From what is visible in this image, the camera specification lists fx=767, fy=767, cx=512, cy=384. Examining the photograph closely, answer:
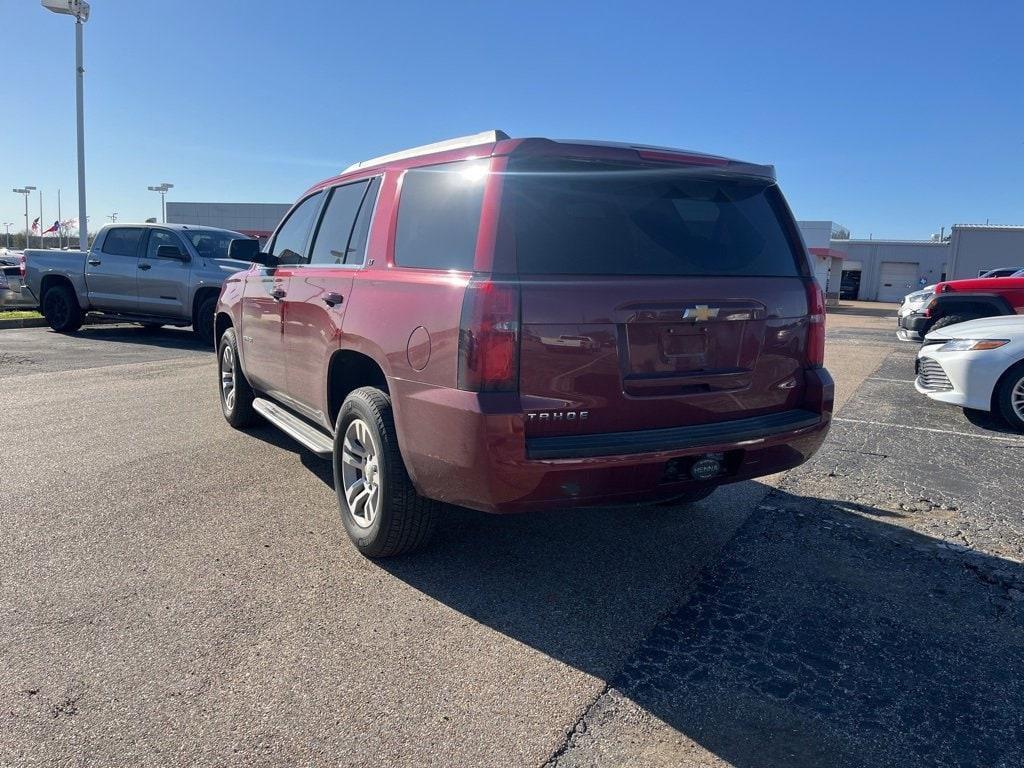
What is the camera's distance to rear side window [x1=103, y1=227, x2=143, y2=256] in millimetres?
13078

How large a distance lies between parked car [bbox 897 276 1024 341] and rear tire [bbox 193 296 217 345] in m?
10.8

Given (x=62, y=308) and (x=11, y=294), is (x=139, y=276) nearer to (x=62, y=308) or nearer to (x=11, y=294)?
(x=62, y=308)

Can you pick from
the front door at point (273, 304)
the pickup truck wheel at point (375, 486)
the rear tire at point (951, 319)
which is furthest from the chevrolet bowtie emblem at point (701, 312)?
the rear tire at point (951, 319)

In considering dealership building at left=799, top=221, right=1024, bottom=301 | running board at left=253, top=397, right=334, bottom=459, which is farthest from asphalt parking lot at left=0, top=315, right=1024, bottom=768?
dealership building at left=799, top=221, right=1024, bottom=301

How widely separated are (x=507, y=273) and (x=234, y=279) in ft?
12.9

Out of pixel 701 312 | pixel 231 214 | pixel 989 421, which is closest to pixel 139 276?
pixel 701 312

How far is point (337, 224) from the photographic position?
15.0 feet

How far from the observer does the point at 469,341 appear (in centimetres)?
293

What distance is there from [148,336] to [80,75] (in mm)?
11360

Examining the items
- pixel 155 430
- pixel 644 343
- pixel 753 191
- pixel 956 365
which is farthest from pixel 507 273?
pixel 956 365

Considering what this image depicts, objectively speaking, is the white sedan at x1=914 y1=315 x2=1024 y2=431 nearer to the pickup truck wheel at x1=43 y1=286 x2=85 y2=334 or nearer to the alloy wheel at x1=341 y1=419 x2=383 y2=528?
the alloy wheel at x1=341 y1=419 x2=383 y2=528

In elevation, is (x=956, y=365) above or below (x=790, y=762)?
above

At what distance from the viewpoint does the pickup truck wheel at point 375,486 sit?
3.48 metres

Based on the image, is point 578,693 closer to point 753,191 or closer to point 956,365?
point 753,191
